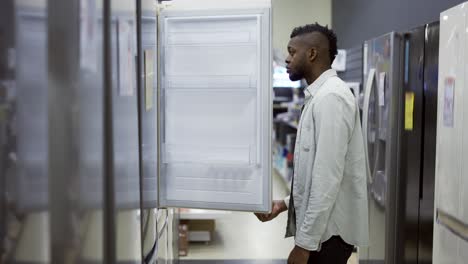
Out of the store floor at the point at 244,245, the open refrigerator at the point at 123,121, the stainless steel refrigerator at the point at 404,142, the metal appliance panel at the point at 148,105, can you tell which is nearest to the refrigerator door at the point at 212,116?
the open refrigerator at the point at 123,121

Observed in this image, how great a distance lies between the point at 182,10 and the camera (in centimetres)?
216

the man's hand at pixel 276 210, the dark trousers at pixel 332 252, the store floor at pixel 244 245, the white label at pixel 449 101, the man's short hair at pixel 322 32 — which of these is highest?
the man's short hair at pixel 322 32

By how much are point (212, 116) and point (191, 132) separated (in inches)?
4.9

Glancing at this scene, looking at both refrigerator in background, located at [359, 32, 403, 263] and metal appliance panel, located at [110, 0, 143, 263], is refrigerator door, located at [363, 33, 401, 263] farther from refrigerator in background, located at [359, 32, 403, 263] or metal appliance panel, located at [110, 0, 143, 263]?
metal appliance panel, located at [110, 0, 143, 263]

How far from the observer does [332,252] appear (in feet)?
7.40

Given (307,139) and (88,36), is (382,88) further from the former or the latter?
(88,36)

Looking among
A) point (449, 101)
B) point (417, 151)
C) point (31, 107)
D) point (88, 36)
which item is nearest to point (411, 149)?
point (417, 151)

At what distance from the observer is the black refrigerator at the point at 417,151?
333cm

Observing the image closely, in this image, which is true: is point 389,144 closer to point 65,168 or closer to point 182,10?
point 182,10

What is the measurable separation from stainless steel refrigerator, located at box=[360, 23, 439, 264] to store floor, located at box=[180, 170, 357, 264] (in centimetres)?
121

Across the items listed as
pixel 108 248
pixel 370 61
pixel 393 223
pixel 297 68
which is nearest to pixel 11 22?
pixel 108 248

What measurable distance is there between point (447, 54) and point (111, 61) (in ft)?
6.22

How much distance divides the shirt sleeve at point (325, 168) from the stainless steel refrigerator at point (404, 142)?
1374 millimetres

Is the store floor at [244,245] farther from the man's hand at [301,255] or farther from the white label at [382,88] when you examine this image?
the man's hand at [301,255]
